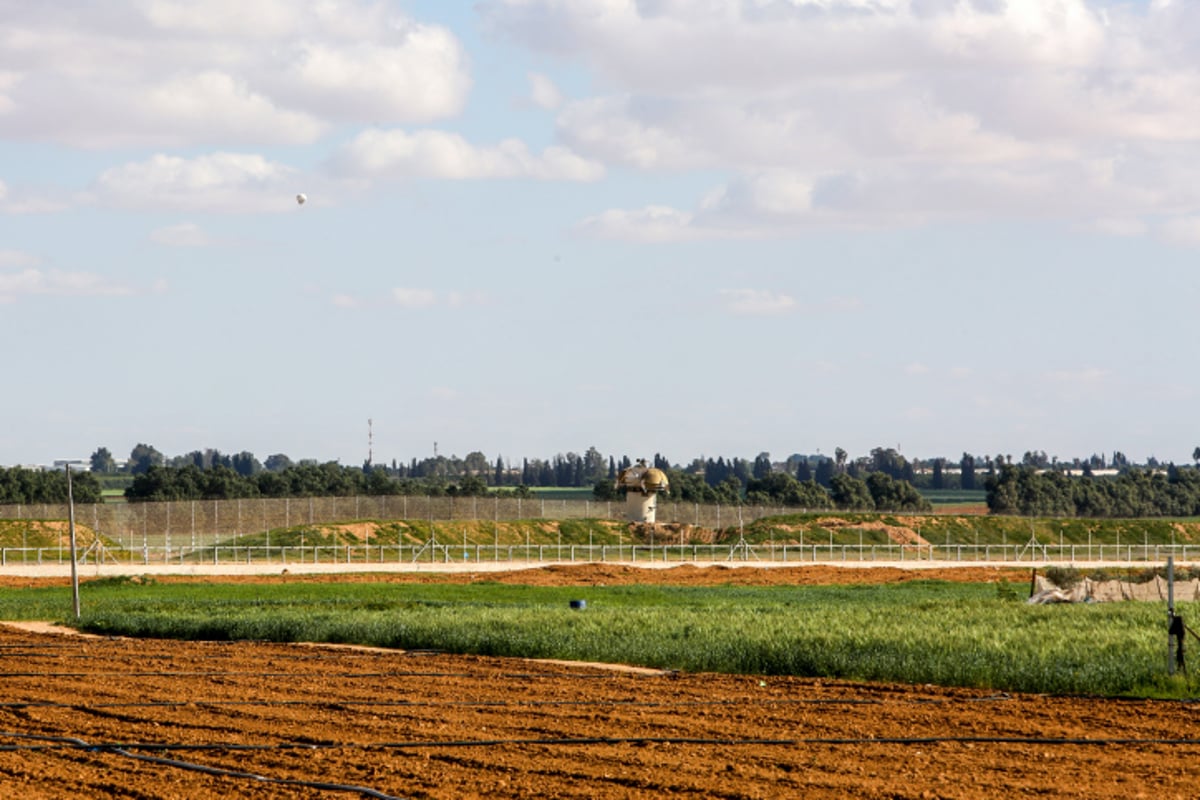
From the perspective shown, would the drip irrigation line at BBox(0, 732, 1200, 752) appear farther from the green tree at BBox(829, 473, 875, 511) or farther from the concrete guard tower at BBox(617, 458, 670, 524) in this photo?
the green tree at BBox(829, 473, 875, 511)

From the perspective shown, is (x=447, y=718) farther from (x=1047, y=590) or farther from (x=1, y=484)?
(x=1, y=484)

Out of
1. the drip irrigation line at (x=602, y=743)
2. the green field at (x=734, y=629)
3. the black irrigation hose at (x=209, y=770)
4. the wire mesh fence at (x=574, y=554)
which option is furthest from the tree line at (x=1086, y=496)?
the black irrigation hose at (x=209, y=770)

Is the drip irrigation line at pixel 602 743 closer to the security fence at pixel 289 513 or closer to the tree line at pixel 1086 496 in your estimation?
the security fence at pixel 289 513

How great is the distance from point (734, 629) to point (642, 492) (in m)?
72.7

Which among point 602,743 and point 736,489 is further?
point 736,489

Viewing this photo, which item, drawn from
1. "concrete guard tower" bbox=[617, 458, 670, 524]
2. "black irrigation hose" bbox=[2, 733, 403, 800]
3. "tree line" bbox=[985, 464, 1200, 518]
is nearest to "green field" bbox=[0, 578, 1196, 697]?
"black irrigation hose" bbox=[2, 733, 403, 800]

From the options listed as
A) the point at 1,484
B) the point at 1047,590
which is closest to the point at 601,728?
the point at 1047,590

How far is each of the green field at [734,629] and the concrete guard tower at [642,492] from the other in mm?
49189

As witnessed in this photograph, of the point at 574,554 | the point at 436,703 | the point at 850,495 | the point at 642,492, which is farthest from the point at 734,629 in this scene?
the point at 850,495

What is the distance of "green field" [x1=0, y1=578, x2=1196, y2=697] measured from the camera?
27.3 m

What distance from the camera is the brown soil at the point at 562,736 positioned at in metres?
17.1

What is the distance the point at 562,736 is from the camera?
806 inches

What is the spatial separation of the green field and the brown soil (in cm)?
143

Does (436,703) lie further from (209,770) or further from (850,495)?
(850,495)
